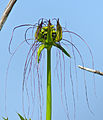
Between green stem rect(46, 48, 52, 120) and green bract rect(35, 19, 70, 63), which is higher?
green bract rect(35, 19, 70, 63)

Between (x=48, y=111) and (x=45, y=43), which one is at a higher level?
(x=45, y=43)

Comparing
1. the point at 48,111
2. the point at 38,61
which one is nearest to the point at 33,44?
the point at 38,61

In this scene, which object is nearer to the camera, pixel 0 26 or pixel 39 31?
pixel 0 26

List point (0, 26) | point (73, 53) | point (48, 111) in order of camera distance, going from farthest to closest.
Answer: point (73, 53), point (48, 111), point (0, 26)

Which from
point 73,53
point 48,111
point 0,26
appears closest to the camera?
point 0,26

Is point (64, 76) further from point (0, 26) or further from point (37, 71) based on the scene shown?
point (0, 26)

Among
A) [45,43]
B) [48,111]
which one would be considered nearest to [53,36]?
[45,43]

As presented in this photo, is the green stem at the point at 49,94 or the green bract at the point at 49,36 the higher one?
the green bract at the point at 49,36
